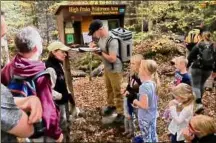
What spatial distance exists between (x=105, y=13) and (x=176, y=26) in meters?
8.30

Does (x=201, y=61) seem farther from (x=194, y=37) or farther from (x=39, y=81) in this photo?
(x=39, y=81)

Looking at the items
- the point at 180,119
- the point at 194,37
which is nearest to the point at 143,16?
the point at 194,37

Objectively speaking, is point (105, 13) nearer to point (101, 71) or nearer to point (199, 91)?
point (199, 91)

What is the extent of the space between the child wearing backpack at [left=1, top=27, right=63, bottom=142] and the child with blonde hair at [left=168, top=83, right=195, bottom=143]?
192 centimetres

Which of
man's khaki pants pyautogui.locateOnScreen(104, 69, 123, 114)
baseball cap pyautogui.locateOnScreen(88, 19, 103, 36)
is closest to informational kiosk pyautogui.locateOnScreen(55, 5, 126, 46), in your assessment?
baseball cap pyautogui.locateOnScreen(88, 19, 103, 36)

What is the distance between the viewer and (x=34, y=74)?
202cm

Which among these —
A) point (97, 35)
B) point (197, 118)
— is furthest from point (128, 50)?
point (197, 118)

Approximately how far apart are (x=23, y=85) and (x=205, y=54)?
13.6ft

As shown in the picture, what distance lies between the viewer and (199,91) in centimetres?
593

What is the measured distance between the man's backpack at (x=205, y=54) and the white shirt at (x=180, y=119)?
2057 mm

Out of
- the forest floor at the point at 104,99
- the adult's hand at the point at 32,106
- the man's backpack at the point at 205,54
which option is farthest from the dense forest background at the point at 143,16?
the adult's hand at the point at 32,106

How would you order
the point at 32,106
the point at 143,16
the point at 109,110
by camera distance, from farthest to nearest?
the point at 143,16 < the point at 109,110 < the point at 32,106

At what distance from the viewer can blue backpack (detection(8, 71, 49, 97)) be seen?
1980 millimetres

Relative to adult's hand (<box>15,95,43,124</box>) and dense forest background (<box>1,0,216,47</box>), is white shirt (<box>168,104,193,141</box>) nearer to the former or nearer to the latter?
adult's hand (<box>15,95,43,124</box>)
